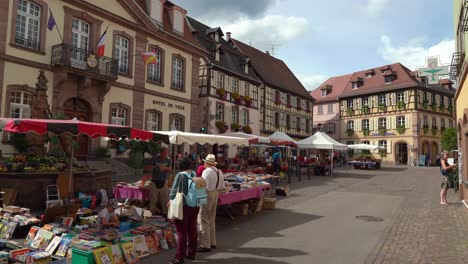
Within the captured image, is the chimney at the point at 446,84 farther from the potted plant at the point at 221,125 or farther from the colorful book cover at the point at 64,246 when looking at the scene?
the colorful book cover at the point at 64,246

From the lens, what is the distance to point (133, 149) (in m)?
18.8

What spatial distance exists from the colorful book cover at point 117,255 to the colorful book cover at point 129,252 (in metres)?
0.06

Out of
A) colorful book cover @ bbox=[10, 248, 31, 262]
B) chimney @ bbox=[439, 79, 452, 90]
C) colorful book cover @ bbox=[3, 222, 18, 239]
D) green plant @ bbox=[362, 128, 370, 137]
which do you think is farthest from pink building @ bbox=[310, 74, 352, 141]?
colorful book cover @ bbox=[10, 248, 31, 262]

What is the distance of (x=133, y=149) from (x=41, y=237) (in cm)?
1298

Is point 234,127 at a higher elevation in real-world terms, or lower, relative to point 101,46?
lower

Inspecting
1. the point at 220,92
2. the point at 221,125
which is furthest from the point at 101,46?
the point at 221,125

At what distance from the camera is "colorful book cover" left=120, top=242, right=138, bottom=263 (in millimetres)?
5504

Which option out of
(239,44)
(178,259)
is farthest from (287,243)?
(239,44)

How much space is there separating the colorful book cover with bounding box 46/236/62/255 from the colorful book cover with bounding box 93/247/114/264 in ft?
3.47

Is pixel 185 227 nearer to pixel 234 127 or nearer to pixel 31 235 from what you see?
pixel 31 235

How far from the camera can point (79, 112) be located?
1725cm

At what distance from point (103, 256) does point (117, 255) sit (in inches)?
11.9

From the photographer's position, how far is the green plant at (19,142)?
45.8 ft

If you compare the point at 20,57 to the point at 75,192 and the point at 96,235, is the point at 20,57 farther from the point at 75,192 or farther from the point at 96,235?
the point at 96,235
